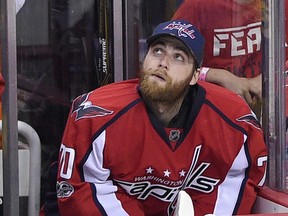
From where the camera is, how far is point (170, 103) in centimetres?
321

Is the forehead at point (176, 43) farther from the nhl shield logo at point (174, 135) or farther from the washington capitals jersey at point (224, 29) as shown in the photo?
the washington capitals jersey at point (224, 29)

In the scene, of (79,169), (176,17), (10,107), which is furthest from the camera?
(176,17)

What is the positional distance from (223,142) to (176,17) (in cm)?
93

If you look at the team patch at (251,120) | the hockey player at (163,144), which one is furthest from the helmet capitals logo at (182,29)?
the team patch at (251,120)

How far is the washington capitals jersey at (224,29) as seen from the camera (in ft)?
12.2

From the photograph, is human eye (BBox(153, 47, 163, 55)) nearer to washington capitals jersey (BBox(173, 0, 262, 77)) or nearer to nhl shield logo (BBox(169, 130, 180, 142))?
nhl shield logo (BBox(169, 130, 180, 142))

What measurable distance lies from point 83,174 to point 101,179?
67 mm

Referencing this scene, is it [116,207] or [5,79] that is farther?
[5,79]

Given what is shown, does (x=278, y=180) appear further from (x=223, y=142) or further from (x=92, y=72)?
(x=92, y=72)

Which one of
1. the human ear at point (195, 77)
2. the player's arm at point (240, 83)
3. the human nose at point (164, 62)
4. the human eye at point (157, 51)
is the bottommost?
the player's arm at point (240, 83)

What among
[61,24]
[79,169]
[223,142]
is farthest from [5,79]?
[223,142]

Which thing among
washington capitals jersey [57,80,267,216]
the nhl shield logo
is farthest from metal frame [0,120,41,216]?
the nhl shield logo

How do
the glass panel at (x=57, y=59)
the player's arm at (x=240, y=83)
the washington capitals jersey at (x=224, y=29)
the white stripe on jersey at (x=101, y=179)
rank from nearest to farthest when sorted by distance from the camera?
1. the white stripe on jersey at (x=101, y=179)
2. the player's arm at (x=240, y=83)
3. the washington capitals jersey at (x=224, y=29)
4. the glass panel at (x=57, y=59)

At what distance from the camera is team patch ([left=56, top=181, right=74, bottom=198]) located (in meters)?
3.08
